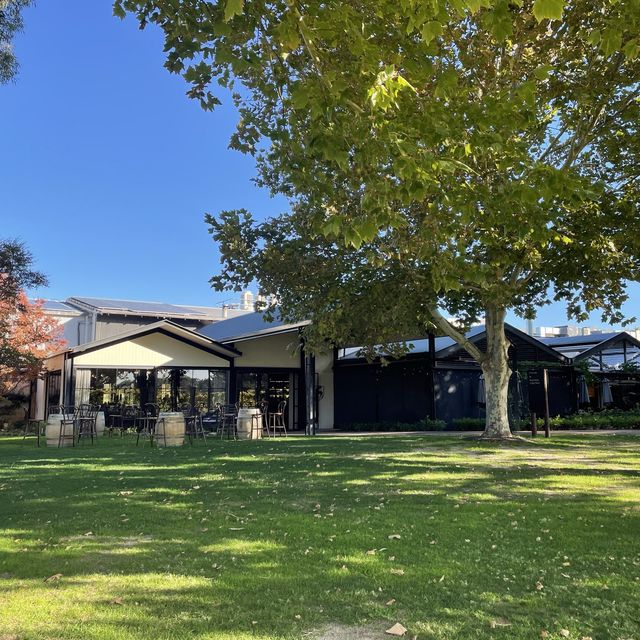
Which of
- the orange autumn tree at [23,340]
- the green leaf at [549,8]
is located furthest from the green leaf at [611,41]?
the orange autumn tree at [23,340]

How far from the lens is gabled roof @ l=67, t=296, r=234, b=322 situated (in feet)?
90.8

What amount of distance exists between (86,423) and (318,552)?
14.2 m

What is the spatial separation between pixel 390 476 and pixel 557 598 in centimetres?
502

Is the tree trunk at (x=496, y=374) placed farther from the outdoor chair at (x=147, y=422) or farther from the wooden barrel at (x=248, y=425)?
the outdoor chair at (x=147, y=422)

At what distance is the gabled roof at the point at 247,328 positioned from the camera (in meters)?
20.1

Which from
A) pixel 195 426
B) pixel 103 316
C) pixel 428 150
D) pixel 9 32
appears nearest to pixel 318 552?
pixel 428 150

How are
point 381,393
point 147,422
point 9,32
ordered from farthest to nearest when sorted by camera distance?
point 381,393, point 147,422, point 9,32

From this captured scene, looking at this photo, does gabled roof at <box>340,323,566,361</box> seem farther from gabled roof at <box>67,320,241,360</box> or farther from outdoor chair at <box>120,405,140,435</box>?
outdoor chair at <box>120,405,140,435</box>

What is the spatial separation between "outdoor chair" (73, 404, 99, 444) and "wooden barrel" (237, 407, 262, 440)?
12.3ft

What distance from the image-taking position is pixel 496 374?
13484 mm

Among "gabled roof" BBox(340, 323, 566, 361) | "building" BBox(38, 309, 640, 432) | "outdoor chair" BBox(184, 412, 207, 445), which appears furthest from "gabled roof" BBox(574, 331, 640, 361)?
"outdoor chair" BBox(184, 412, 207, 445)

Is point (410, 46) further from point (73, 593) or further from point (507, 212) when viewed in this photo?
point (73, 593)

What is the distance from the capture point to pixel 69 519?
5746mm

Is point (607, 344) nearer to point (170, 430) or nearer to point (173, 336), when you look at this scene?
point (173, 336)
